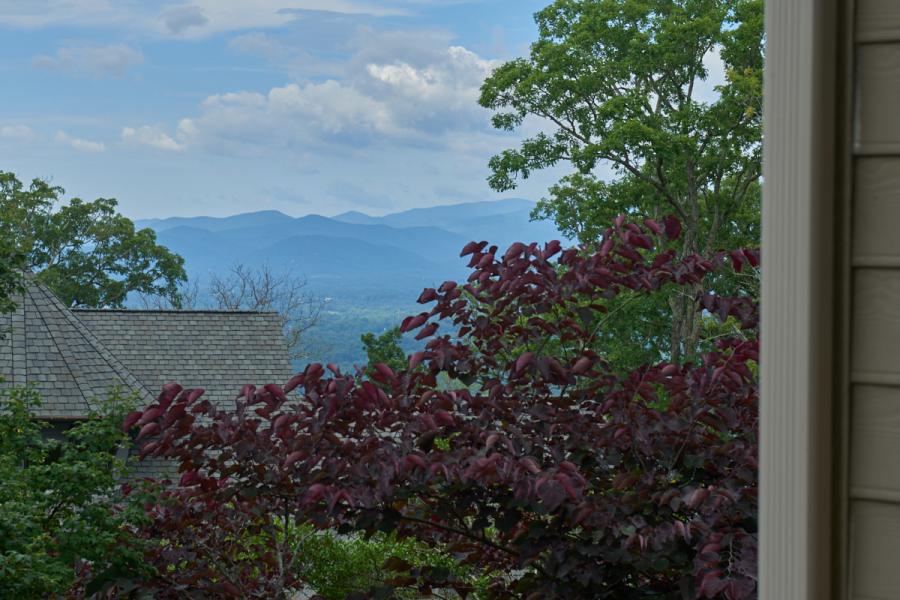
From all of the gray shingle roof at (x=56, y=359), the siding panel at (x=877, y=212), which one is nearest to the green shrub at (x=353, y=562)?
the siding panel at (x=877, y=212)

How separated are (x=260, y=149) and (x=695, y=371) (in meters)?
67.7

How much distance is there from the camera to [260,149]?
6862 centimetres

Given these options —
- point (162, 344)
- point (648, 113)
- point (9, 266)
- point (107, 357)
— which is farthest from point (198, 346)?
point (9, 266)

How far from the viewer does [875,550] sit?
1.02 m

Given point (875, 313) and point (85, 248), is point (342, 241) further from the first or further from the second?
point (875, 313)

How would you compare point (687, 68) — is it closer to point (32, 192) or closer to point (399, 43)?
point (32, 192)

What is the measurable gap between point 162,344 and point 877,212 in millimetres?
15773

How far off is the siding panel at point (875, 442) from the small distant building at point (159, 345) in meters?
12.0

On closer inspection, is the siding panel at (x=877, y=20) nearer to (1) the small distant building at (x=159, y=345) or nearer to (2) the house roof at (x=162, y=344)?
(1) the small distant building at (x=159, y=345)

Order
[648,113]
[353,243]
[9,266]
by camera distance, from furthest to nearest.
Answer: [353,243]
[648,113]
[9,266]

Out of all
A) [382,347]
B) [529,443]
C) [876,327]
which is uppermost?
[876,327]

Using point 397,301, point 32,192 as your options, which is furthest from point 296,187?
point 32,192

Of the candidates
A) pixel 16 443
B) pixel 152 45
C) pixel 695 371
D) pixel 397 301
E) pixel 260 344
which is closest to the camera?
pixel 695 371

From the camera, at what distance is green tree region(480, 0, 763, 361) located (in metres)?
17.9
